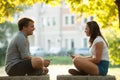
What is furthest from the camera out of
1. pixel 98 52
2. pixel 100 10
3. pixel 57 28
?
pixel 57 28

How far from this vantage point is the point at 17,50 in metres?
10.5

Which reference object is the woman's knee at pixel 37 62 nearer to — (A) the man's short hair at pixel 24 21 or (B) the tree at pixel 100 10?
(A) the man's short hair at pixel 24 21

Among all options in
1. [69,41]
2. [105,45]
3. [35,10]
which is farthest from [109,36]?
[35,10]

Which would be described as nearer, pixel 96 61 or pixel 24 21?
pixel 96 61

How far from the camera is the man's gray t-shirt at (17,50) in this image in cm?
1037

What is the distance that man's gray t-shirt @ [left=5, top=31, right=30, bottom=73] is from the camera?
10.4 metres

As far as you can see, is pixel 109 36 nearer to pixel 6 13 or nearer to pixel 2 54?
pixel 2 54

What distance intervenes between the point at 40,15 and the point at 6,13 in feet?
209

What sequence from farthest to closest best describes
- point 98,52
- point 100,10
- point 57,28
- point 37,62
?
point 57,28
point 100,10
point 98,52
point 37,62

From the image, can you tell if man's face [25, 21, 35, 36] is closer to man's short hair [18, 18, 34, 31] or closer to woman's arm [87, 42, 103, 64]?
man's short hair [18, 18, 34, 31]

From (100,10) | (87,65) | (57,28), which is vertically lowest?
(57,28)

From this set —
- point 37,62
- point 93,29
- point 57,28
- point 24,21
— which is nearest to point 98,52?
point 93,29

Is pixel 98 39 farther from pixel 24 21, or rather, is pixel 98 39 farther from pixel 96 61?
pixel 24 21

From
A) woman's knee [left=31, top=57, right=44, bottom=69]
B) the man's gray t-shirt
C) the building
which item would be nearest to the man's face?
the man's gray t-shirt
